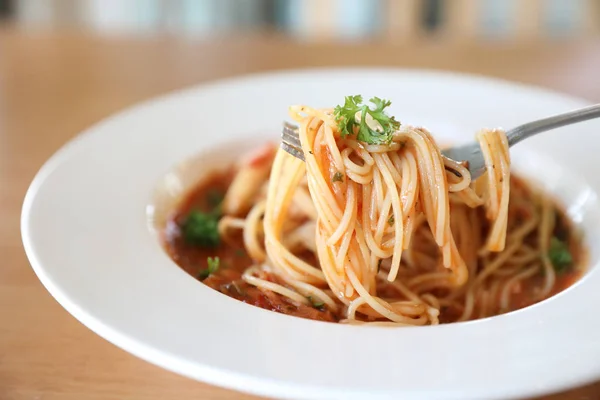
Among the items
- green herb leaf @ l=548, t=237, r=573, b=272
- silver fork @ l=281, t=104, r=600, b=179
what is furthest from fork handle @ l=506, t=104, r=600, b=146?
green herb leaf @ l=548, t=237, r=573, b=272

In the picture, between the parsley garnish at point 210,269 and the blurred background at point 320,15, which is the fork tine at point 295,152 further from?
the blurred background at point 320,15

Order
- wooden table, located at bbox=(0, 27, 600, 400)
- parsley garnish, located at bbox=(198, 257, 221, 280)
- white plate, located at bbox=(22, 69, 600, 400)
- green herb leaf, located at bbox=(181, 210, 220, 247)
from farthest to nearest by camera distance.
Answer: green herb leaf, located at bbox=(181, 210, 220, 247), parsley garnish, located at bbox=(198, 257, 221, 280), wooden table, located at bbox=(0, 27, 600, 400), white plate, located at bbox=(22, 69, 600, 400)

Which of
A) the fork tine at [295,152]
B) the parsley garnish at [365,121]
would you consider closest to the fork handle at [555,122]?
the parsley garnish at [365,121]

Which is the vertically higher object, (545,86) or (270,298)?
(545,86)

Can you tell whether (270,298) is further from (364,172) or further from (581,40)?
(581,40)

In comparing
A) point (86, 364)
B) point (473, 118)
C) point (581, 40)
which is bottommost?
point (86, 364)

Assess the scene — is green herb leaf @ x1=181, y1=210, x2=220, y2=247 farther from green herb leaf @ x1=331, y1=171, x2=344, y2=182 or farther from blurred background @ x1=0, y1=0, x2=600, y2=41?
blurred background @ x1=0, y1=0, x2=600, y2=41

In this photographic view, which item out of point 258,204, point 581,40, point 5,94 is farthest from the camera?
point 581,40

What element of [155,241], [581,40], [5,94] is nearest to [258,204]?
[155,241]
